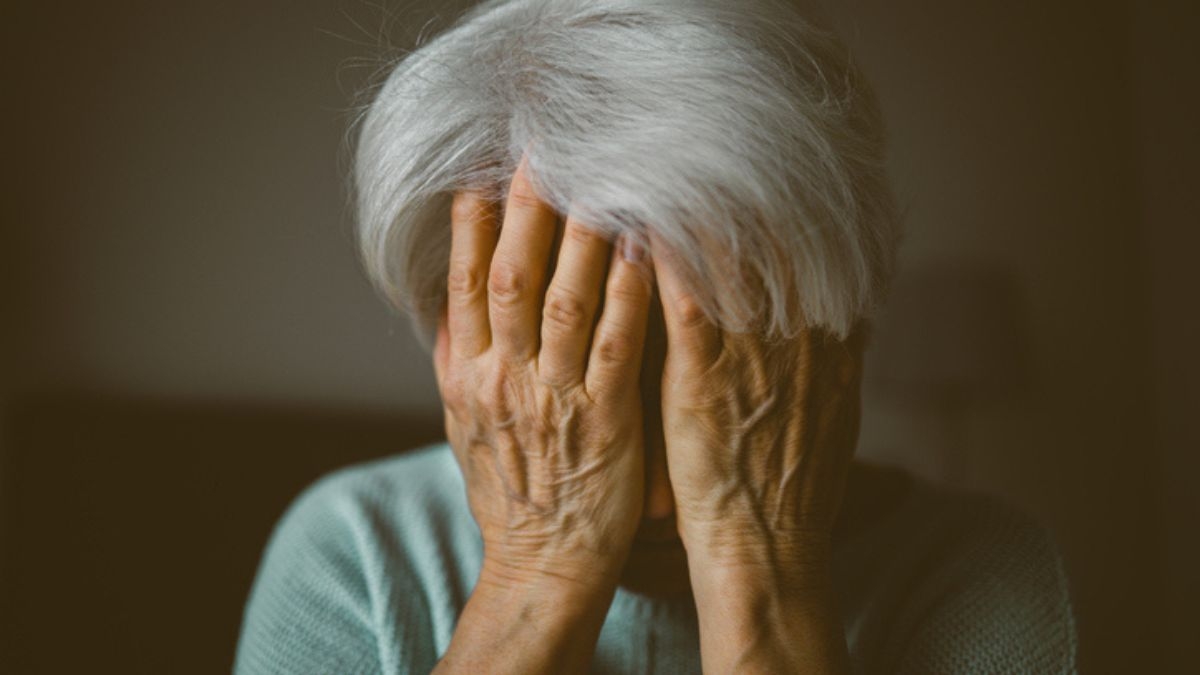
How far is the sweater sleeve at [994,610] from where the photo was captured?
2.27 feet

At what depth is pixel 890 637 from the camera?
0.75 meters

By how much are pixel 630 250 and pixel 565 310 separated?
67 mm

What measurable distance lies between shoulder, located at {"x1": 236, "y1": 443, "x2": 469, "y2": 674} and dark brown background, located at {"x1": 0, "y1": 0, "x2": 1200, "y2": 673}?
2.40 feet

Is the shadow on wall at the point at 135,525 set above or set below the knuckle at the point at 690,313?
below

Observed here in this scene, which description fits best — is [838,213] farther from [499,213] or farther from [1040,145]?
[1040,145]

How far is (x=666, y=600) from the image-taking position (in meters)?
0.79

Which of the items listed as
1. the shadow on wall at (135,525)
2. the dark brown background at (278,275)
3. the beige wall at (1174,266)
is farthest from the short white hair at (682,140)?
the beige wall at (1174,266)

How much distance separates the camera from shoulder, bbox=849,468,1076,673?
70 centimetres

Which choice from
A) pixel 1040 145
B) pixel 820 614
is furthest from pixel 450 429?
pixel 1040 145

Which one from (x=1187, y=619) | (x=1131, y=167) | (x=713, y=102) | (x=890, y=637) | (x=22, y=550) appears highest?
(x=713, y=102)

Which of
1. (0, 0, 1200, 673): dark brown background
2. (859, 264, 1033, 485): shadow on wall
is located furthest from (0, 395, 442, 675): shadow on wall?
(859, 264, 1033, 485): shadow on wall

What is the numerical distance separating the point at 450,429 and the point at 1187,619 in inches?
79.2

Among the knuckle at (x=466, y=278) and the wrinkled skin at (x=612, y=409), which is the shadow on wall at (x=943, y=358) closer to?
the wrinkled skin at (x=612, y=409)

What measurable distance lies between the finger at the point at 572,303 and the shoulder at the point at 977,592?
0.40 metres
